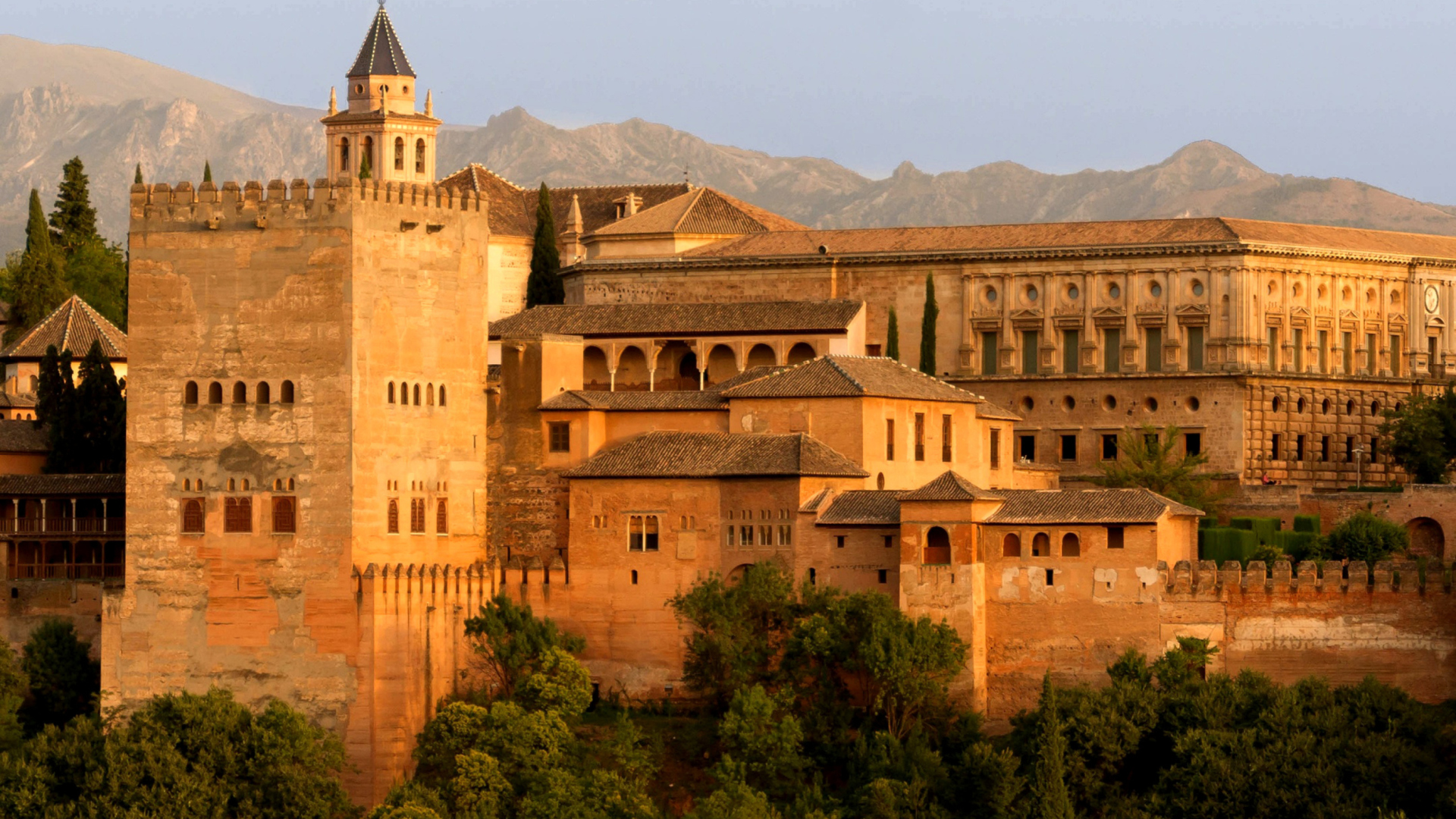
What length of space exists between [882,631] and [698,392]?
1092 centimetres

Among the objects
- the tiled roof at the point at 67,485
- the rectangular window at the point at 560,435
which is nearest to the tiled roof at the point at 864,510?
the rectangular window at the point at 560,435

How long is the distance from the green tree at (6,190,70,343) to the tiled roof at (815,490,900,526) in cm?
3862

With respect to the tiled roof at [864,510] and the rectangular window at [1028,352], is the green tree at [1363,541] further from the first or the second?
the rectangular window at [1028,352]

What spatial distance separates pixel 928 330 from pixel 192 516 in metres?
26.0

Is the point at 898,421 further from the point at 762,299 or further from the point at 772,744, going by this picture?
the point at 762,299

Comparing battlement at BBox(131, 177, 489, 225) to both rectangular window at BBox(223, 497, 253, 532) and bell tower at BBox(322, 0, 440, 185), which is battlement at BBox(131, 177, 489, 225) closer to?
rectangular window at BBox(223, 497, 253, 532)

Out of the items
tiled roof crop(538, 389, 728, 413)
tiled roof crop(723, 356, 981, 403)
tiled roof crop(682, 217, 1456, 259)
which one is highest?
tiled roof crop(682, 217, 1456, 259)

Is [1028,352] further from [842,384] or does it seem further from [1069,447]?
[842,384]

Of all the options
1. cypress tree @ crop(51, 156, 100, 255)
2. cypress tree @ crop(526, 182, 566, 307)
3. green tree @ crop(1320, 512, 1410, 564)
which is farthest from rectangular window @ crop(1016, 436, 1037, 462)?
cypress tree @ crop(51, 156, 100, 255)

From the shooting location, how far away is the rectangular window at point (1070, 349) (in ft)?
265

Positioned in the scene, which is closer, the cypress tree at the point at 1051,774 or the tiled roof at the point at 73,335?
the cypress tree at the point at 1051,774

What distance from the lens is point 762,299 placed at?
80688mm

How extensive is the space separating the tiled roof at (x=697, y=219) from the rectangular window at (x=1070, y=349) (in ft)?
31.5

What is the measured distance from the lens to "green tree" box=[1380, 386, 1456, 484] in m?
75.3
